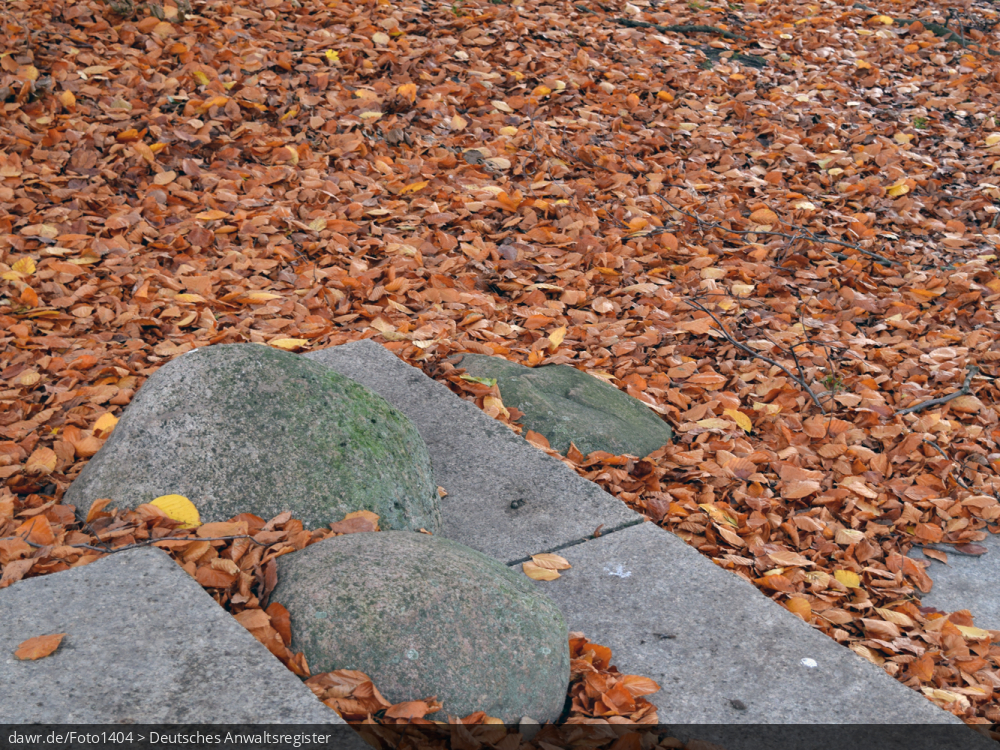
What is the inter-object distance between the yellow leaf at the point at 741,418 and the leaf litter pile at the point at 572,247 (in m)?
0.02

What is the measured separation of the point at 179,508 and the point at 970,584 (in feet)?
7.79

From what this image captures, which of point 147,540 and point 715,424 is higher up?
point 147,540

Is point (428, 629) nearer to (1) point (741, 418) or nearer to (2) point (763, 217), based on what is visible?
(1) point (741, 418)

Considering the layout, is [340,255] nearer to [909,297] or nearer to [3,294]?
[3,294]

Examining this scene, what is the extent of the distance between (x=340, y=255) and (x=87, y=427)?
1.62 meters

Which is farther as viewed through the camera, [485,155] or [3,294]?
[485,155]

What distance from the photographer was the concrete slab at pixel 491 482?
260 centimetres

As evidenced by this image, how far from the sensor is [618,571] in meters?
2.41

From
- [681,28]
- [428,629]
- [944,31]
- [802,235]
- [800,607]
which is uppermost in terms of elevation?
[944,31]

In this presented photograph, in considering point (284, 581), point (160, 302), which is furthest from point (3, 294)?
point (284, 581)

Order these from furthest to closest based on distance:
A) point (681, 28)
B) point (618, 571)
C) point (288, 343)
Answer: point (681, 28), point (288, 343), point (618, 571)

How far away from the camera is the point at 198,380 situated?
2387mm

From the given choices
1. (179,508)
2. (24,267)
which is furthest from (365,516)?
(24,267)

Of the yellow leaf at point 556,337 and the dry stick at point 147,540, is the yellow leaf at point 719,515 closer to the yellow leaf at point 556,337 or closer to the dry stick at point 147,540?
the yellow leaf at point 556,337
